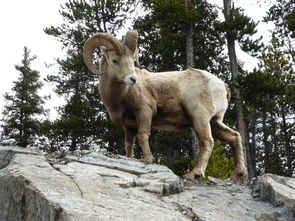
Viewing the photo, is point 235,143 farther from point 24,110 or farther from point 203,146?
point 24,110

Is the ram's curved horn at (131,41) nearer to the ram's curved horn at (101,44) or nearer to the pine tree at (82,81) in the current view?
the ram's curved horn at (101,44)

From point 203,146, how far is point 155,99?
4.21 feet

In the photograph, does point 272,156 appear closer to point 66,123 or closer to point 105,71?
point 66,123

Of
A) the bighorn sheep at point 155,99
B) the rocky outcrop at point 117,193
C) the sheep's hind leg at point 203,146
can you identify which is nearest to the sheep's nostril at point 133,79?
the bighorn sheep at point 155,99

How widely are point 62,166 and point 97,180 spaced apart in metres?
0.84

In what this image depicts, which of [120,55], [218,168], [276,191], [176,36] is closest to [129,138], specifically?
[120,55]

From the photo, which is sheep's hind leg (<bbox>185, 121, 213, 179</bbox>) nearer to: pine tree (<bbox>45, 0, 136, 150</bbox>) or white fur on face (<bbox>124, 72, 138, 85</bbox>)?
white fur on face (<bbox>124, 72, 138, 85</bbox>)

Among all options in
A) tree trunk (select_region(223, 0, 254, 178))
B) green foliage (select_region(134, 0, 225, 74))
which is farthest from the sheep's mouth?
green foliage (select_region(134, 0, 225, 74))

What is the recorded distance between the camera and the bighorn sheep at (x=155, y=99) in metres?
7.91

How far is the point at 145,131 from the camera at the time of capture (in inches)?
315

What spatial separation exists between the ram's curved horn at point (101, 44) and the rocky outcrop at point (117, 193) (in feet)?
6.05

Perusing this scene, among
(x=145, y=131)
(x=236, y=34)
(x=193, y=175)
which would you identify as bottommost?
(x=193, y=175)

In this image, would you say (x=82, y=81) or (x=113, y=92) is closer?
(x=113, y=92)

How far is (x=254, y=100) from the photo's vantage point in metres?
16.8
